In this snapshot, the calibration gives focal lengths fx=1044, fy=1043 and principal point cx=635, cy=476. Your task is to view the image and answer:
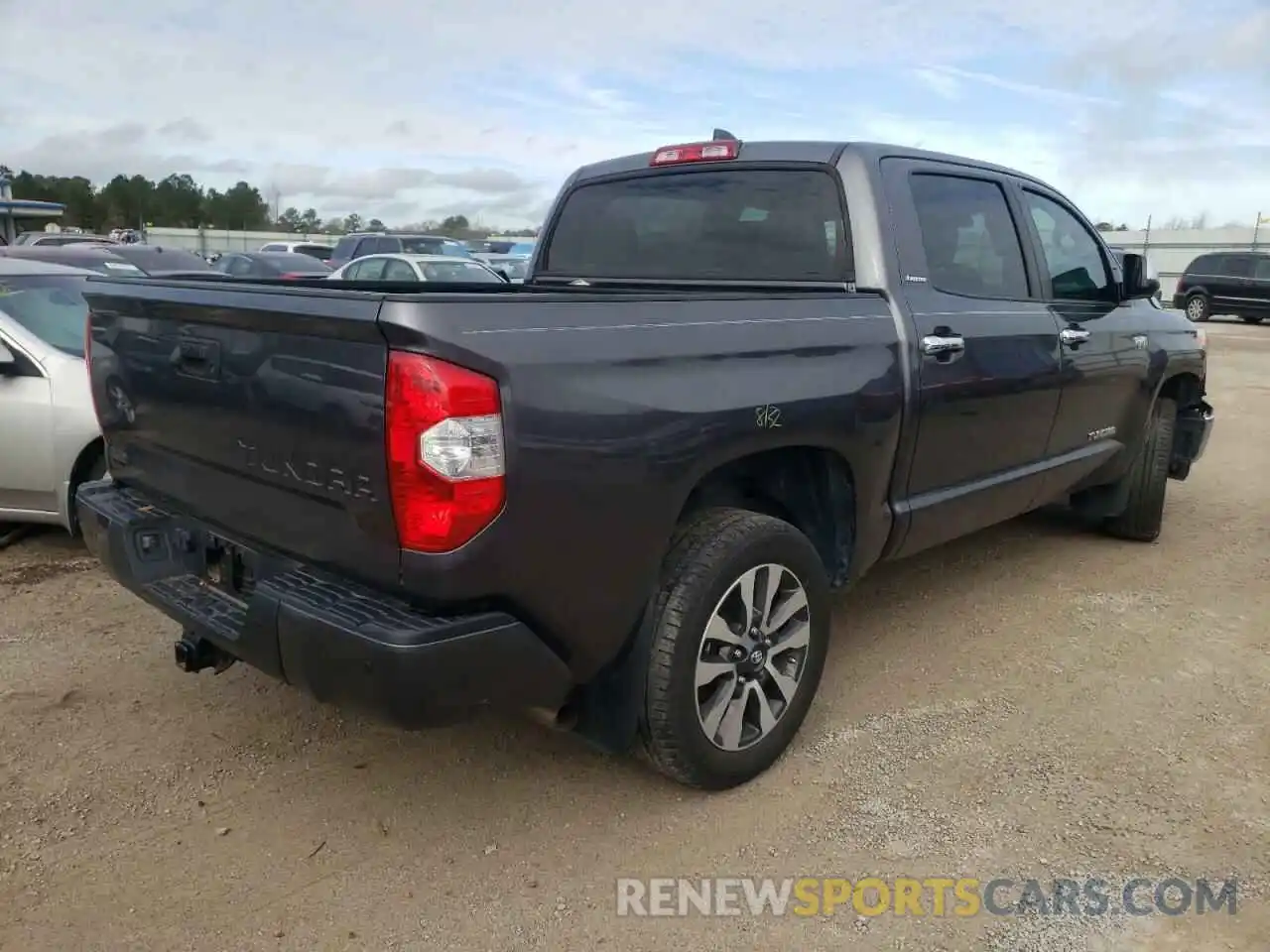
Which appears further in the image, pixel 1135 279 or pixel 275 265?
pixel 275 265

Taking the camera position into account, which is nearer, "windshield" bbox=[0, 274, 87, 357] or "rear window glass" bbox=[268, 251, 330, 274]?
"windshield" bbox=[0, 274, 87, 357]

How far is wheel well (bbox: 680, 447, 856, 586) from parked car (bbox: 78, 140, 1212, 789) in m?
0.01

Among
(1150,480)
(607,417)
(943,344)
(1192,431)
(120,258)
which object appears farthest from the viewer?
(120,258)

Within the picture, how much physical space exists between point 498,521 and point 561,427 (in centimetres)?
26

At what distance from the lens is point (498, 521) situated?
7.62ft

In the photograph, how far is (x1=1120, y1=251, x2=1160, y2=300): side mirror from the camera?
5.06 metres

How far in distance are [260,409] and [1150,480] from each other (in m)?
4.75

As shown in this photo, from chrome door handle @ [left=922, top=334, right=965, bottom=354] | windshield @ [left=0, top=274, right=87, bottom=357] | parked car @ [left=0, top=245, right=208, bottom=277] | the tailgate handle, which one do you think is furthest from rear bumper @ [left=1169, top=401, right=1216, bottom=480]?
parked car @ [left=0, top=245, right=208, bottom=277]

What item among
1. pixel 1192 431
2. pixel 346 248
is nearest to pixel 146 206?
pixel 346 248

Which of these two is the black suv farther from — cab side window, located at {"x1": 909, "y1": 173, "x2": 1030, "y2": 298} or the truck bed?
the truck bed

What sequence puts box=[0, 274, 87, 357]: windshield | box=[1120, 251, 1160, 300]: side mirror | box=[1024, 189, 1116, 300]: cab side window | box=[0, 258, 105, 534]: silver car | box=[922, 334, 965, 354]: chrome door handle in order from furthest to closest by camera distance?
box=[0, 274, 87, 357]: windshield → box=[1120, 251, 1160, 300]: side mirror → box=[0, 258, 105, 534]: silver car → box=[1024, 189, 1116, 300]: cab side window → box=[922, 334, 965, 354]: chrome door handle

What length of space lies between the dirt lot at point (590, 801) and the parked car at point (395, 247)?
16.2 m

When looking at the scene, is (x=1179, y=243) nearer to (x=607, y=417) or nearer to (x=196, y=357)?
(x=607, y=417)

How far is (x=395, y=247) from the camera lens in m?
20.2
